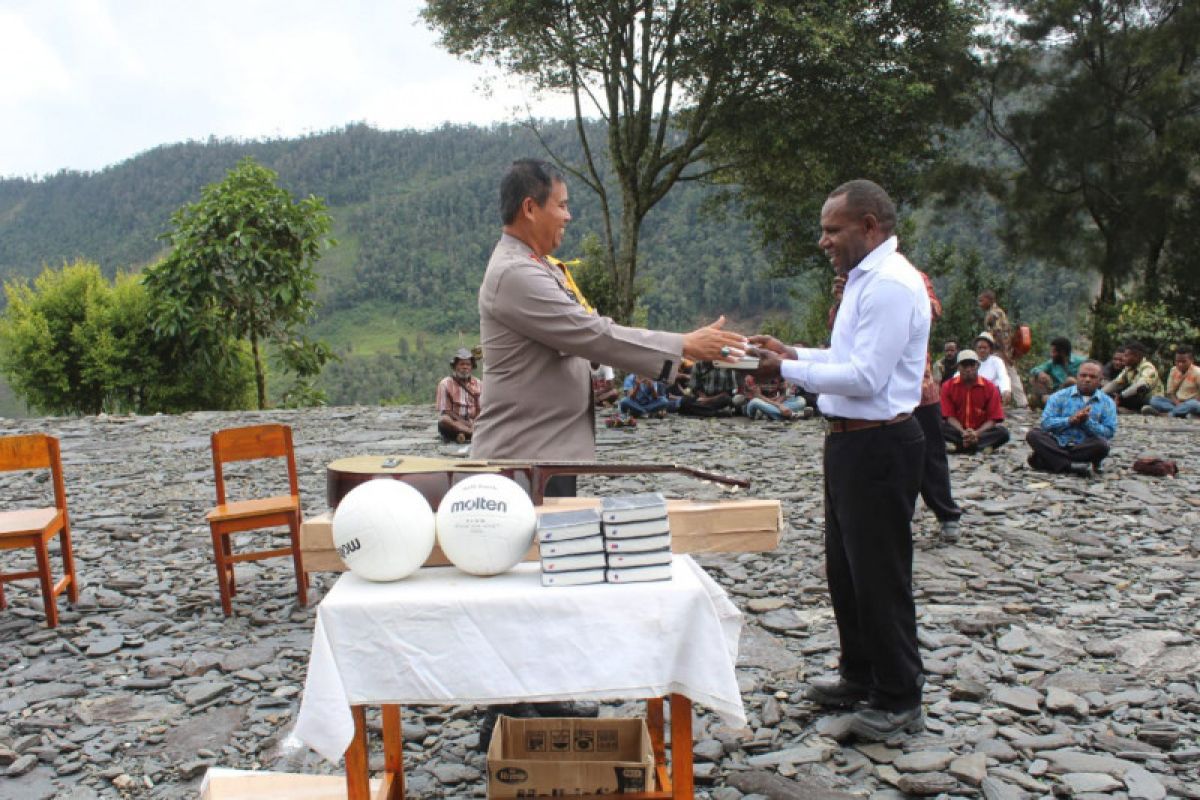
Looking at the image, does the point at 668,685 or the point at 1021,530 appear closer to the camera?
the point at 668,685

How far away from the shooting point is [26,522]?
5855 millimetres

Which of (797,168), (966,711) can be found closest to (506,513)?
(966,711)

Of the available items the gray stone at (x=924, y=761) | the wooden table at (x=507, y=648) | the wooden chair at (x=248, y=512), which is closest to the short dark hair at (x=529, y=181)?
the wooden table at (x=507, y=648)

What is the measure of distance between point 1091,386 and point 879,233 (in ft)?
24.8

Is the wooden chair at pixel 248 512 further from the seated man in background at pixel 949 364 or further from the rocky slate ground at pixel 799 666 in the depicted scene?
the seated man in background at pixel 949 364

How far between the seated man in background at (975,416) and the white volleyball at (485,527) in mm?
9091

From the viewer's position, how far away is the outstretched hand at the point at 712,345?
348cm

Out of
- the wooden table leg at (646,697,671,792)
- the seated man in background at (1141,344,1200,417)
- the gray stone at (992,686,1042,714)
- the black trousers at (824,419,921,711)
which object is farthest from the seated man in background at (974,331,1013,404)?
the wooden table leg at (646,697,671,792)

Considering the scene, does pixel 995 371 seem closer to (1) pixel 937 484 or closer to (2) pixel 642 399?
(2) pixel 642 399

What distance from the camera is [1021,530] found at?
7.63 metres

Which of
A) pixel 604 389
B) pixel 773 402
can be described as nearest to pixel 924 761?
pixel 773 402

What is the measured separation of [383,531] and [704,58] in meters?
19.1

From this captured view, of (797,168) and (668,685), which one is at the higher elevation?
(797,168)

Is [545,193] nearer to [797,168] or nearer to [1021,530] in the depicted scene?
[1021,530]
